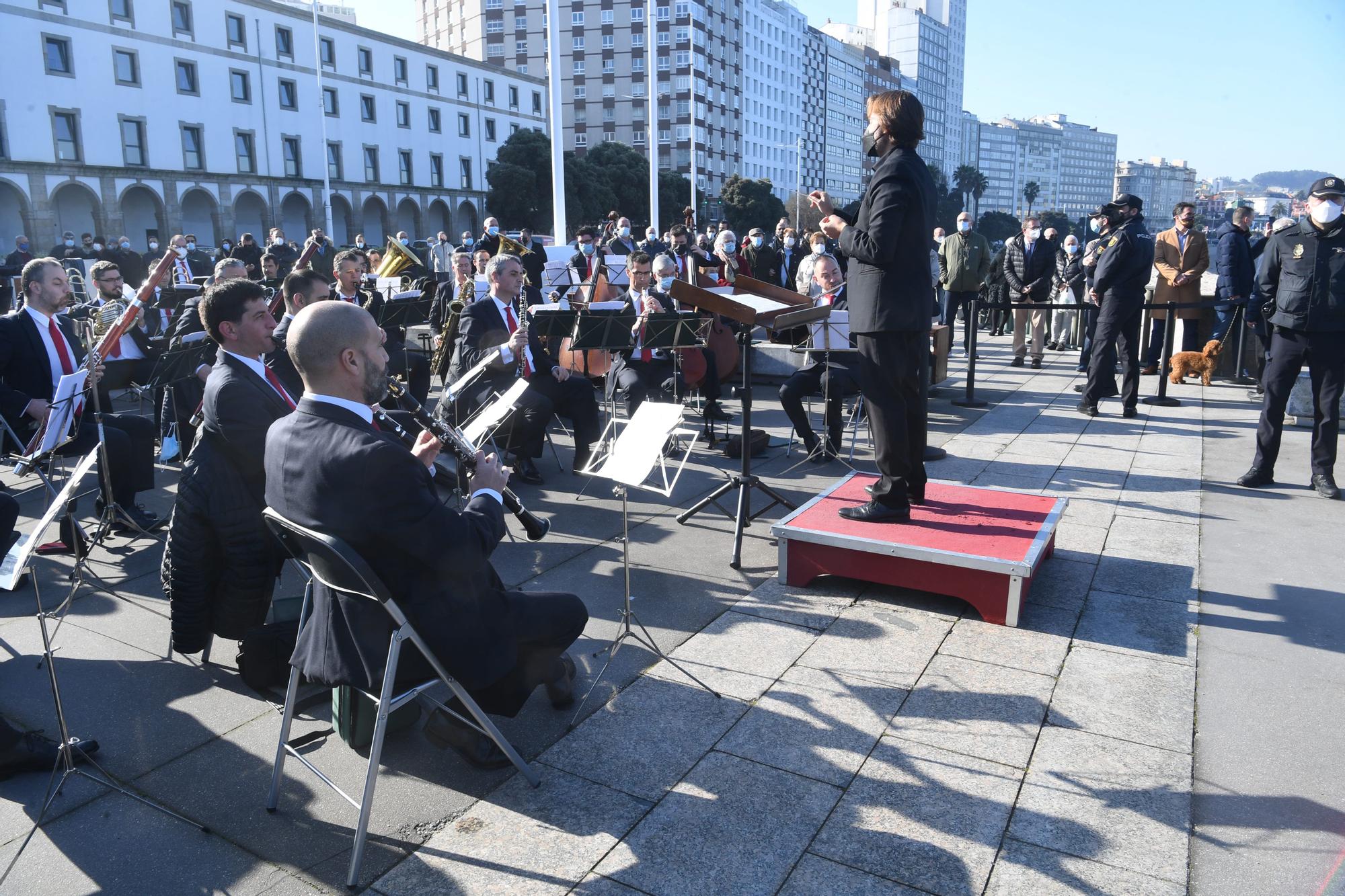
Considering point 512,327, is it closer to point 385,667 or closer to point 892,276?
point 892,276

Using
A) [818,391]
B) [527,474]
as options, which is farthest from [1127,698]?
[527,474]

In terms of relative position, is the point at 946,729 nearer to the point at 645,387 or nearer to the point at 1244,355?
the point at 645,387

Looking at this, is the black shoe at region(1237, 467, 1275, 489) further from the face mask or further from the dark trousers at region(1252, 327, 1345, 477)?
the face mask

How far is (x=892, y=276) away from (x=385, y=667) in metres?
3.19

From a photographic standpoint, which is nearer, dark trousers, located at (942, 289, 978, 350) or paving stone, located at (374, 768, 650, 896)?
paving stone, located at (374, 768, 650, 896)

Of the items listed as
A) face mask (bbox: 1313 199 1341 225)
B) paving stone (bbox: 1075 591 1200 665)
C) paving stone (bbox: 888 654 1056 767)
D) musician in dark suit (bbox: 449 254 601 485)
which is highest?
face mask (bbox: 1313 199 1341 225)

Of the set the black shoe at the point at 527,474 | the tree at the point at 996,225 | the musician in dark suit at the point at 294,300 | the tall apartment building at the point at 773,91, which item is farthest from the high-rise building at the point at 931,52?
the musician in dark suit at the point at 294,300

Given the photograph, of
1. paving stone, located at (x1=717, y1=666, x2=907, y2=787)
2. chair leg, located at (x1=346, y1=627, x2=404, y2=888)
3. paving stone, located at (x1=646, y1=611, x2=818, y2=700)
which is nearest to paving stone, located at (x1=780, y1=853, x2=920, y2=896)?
paving stone, located at (x1=717, y1=666, x2=907, y2=787)

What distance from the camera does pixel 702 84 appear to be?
8781 cm

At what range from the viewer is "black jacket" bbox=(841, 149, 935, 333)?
457cm

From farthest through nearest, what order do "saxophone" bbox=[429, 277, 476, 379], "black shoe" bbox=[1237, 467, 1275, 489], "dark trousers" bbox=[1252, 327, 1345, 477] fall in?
"saxophone" bbox=[429, 277, 476, 379]
"black shoe" bbox=[1237, 467, 1275, 489]
"dark trousers" bbox=[1252, 327, 1345, 477]

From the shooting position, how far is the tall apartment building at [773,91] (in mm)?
98375

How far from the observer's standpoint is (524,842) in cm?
287

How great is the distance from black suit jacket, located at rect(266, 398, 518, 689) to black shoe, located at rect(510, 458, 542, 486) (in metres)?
4.13
